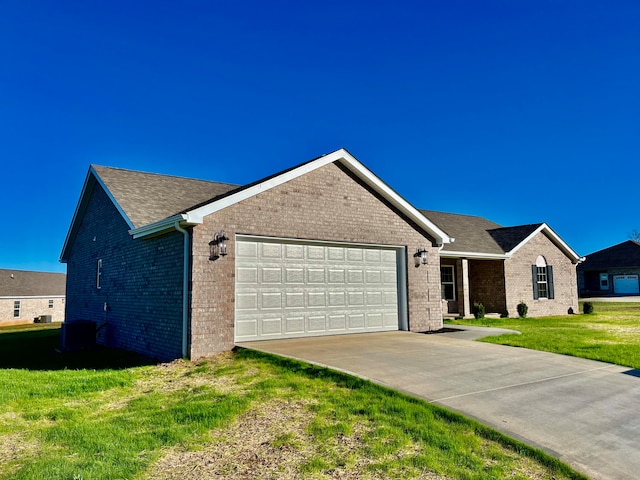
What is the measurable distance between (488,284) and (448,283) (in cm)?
248

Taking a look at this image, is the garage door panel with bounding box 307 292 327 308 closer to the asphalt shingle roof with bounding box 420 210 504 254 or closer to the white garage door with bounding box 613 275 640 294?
the asphalt shingle roof with bounding box 420 210 504 254

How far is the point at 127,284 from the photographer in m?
12.8

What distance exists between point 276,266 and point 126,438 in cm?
660

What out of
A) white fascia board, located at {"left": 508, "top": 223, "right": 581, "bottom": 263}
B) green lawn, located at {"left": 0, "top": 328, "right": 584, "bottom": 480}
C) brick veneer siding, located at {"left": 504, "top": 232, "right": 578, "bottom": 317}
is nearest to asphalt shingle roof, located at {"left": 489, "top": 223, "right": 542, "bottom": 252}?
white fascia board, located at {"left": 508, "top": 223, "right": 581, "bottom": 263}

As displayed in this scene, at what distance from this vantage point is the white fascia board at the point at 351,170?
33.4 ft

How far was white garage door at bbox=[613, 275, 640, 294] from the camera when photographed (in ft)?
147

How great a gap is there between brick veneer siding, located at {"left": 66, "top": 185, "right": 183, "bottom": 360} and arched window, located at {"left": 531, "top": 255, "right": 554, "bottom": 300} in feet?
62.1

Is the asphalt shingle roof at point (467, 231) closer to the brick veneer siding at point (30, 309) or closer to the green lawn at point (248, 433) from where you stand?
the green lawn at point (248, 433)

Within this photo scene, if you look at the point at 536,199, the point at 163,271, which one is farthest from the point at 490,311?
the point at 536,199

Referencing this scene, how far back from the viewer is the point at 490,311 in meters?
21.8

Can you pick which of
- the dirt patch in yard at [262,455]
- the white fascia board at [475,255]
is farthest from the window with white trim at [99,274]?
the white fascia board at [475,255]

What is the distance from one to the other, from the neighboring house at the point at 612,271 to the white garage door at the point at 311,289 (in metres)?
43.3

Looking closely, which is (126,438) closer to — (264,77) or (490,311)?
(264,77)

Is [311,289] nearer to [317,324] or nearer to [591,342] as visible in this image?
[317,324]
